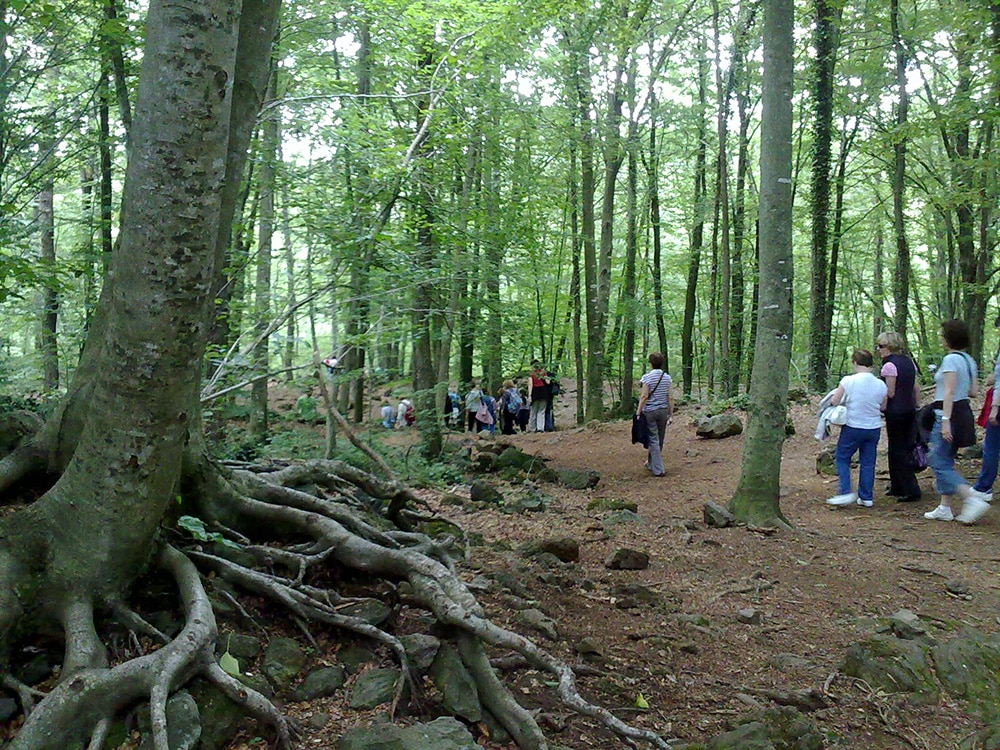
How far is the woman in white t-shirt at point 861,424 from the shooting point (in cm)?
797

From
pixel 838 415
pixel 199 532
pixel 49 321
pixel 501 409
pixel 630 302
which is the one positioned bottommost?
pixel 501 409

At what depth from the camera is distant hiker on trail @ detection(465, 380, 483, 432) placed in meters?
17.7

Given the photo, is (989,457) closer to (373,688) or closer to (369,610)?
(369,610)

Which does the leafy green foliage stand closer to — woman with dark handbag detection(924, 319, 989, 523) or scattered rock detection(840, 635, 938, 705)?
scattered rock detection(840, 635, 938, 705)

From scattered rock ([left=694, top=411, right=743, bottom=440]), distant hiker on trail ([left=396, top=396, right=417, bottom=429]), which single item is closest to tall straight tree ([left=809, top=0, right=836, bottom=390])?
scattered rock ([left=694, top=411, right=743, bottom=440])

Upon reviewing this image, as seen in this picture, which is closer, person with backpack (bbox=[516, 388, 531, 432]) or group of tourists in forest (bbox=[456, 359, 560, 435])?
group of tourists in forest (bbox=[456, 359, 560, 435])

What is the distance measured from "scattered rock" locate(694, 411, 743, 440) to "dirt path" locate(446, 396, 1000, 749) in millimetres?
3913

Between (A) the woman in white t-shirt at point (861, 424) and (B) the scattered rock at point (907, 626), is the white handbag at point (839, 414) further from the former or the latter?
(B) the scattered rock at point (907, 626)

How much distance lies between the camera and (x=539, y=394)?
17906 millimetres

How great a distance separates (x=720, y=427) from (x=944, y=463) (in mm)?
6346

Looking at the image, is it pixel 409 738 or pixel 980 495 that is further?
pixel 980 495

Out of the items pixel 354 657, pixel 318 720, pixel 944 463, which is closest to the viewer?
pixel 318 720

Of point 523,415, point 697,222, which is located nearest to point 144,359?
point 523,415

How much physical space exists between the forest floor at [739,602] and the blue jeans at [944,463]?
42cm
